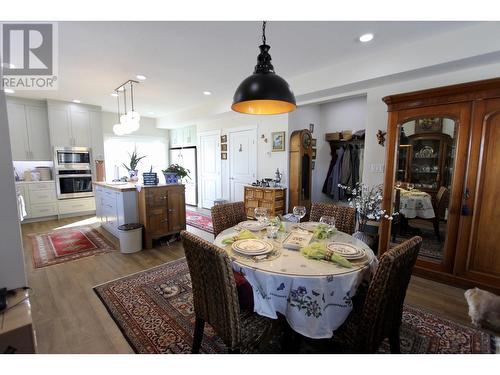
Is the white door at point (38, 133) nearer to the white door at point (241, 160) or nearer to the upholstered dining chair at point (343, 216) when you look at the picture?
the white door at point (241, 160)

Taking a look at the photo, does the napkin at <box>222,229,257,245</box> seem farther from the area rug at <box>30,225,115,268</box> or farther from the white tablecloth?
the area rug at <box>30,225,115,268</box>

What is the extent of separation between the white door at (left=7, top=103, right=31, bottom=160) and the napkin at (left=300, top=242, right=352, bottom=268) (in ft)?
19.9

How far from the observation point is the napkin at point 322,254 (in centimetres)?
133

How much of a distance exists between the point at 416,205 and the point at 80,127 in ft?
21.3

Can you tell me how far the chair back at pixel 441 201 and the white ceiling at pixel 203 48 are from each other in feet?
5.10

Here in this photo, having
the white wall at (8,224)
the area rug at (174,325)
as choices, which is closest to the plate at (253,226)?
the area rug at (174,325)

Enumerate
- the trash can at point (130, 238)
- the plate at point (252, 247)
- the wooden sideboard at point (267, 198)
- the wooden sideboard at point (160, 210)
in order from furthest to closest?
the wooden sideboard at point (267, 198)
the wooden sideboard at point (160, 210)
the trash can at point (130, 238)
the plate at point (252, 247)

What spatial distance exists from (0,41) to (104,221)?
2.87 metres

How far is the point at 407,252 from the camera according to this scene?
3.82 ft

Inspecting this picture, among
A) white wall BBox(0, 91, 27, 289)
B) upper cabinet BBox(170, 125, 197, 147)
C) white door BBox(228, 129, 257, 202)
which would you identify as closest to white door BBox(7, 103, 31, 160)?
upper cabinet BBox(170, 125, 197, 147)

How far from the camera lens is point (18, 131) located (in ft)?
15.4

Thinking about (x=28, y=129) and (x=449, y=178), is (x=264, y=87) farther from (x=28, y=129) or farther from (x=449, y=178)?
(x=28, y=129)

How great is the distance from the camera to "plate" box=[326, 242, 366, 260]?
56.2 inches
